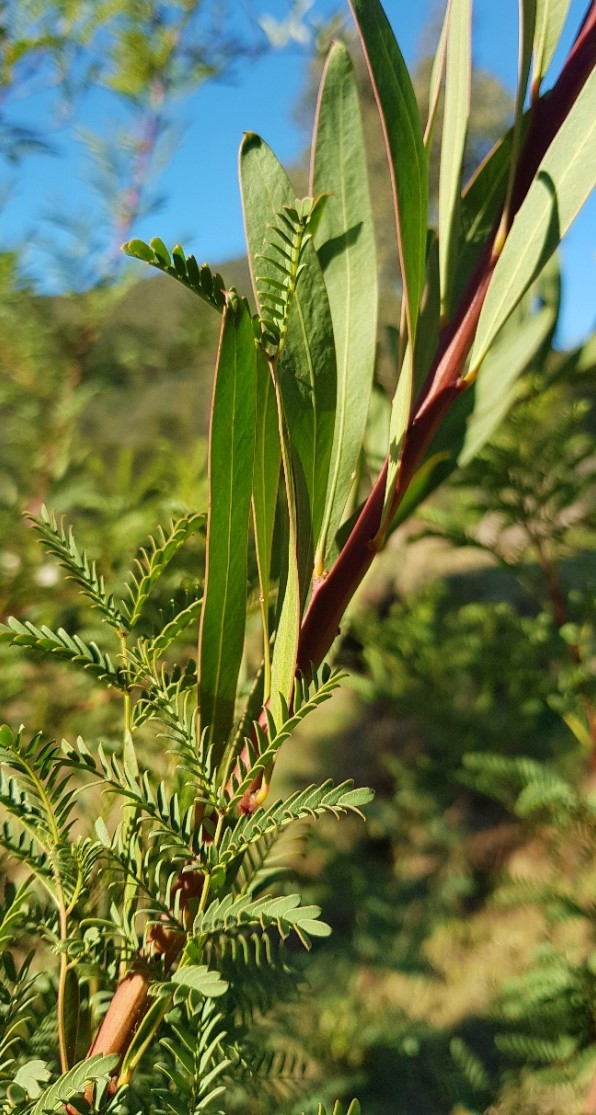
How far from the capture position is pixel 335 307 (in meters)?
0.33

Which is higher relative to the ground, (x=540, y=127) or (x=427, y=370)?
(x=540, y=127)

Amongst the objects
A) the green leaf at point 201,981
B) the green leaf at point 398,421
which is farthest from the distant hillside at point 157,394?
the green leaf at point 201,981

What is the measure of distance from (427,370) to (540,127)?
118 millimetres

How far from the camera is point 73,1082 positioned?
0.23 meters

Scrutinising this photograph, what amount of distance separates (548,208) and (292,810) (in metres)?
0.25

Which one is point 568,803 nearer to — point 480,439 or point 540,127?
point 480,439

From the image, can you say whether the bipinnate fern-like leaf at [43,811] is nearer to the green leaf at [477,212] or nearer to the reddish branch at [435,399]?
the reddish branch at [435,399]

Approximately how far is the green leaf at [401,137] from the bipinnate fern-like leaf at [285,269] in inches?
2.2

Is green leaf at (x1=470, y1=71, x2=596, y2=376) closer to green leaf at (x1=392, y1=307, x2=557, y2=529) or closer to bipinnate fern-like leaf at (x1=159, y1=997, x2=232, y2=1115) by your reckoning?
green leaf at (x1=392, y1=307, x2=557, y2=529)

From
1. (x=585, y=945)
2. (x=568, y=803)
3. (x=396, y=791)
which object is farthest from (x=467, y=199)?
(x=396, y=791)

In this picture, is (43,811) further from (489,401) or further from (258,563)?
(489,401)

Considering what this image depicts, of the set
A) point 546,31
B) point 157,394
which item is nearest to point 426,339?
point 546,31

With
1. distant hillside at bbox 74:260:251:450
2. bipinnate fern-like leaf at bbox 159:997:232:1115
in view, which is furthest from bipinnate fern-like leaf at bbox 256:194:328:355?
distant hillside at bbox 74:260:251:450

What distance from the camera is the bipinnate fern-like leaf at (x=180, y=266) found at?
22cm
